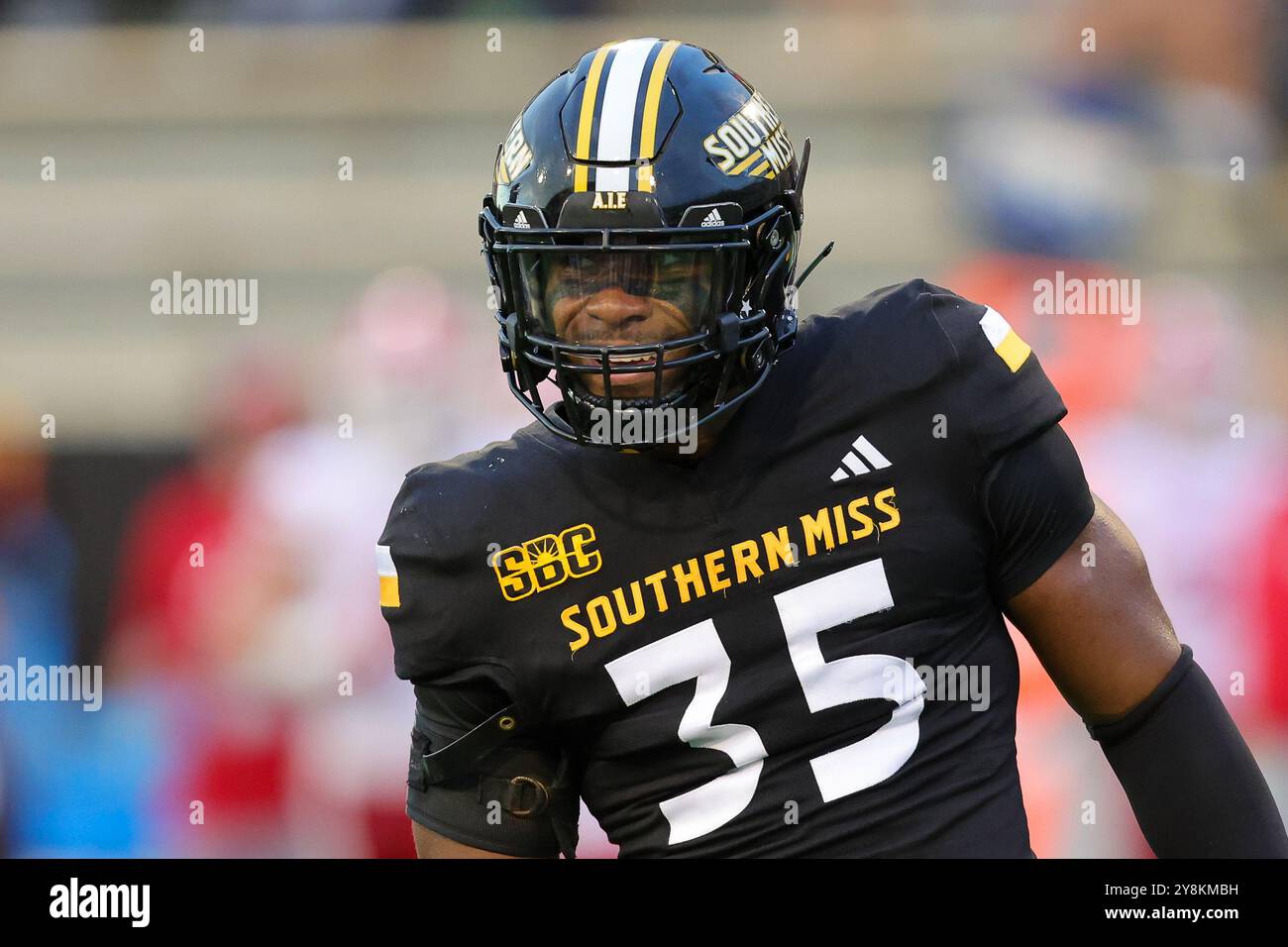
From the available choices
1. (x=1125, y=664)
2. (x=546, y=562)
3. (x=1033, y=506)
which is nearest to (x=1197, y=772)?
(x=1125, y=664)

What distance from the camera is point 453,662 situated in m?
1.31

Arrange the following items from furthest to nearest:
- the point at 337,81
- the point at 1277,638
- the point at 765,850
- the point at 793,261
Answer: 1. the point at 337,81
2. the point at 1277,638
3. the point at 793,261
4. the point at 765,850

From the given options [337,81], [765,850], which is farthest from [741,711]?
[337,81]

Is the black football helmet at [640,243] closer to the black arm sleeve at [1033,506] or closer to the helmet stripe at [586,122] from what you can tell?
the helmet stripe at [586,122]

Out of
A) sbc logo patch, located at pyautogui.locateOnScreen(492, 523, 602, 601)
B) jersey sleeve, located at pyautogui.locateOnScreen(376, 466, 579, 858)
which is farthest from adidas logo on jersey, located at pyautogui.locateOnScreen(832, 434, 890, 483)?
jersey sleeve, located at pyautogui.locateOnScreen(376, 466, 579, 858)

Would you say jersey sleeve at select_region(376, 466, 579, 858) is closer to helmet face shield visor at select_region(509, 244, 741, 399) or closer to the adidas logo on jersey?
helmet face shield visor at select_region(509, 244, 741, 399)

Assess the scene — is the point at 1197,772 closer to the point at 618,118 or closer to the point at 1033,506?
the point at 1033,506

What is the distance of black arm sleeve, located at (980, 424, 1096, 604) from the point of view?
1276 mm

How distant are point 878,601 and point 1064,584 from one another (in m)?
0.17

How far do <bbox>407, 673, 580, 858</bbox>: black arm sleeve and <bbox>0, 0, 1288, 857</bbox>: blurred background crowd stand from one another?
155 cm

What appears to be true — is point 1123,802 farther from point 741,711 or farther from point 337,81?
point 337,81

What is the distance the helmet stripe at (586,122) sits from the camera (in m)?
1.26

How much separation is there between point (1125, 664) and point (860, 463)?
1.01 feet

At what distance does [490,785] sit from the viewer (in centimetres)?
134
